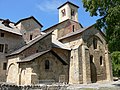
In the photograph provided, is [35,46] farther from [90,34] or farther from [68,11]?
[68,11]

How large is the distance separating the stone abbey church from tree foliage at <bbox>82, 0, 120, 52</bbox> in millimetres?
9224

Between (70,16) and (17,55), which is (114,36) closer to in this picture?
(17,55)

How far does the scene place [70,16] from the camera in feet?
144

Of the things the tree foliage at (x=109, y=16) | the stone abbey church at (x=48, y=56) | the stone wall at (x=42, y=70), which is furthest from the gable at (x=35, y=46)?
the tree foliage at (x=109, y=16)

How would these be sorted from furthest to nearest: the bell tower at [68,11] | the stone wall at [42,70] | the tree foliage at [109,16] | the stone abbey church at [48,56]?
1. the bell tower at [68,11]
2. the stone abbey church at [48,56]
3. the stone wall at [42,70]
4. the tree foliage at [109,16]

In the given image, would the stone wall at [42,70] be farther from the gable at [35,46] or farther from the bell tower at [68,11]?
the bell tower at [68,11]

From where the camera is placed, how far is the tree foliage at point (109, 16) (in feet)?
64.5

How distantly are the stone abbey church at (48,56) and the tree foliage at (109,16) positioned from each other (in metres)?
9.22

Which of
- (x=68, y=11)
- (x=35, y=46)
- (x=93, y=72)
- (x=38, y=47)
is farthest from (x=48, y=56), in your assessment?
(x=68, y=11)

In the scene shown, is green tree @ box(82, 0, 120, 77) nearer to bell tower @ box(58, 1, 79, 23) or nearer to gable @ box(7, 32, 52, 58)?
gable @ box(7, 32, 52, 58)

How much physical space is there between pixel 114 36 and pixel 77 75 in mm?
12566

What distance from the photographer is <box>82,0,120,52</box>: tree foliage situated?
19.7m

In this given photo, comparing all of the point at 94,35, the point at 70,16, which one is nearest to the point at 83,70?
the point at 94,35

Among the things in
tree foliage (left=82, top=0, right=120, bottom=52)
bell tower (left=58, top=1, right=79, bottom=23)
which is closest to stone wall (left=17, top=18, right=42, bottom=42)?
bell tower (left=58, top=1, right=79, bottom=23)
